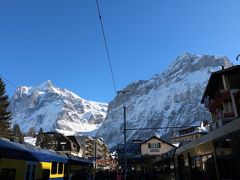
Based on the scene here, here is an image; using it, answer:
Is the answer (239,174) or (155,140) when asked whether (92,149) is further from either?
(239,174)

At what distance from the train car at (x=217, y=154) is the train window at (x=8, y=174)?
7685 mm

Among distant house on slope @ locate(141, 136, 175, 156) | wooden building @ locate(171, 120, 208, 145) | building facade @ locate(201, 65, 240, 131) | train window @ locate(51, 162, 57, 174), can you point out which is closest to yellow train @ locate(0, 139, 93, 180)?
train window @ locate(51, 162, 57, 174)

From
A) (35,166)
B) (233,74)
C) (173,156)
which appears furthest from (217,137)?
(233,74)

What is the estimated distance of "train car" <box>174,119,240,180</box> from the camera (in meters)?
9.20

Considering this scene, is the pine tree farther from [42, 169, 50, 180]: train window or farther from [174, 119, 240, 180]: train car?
[174, 119, 240, 180]: train car

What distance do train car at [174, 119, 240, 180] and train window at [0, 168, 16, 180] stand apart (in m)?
7.68

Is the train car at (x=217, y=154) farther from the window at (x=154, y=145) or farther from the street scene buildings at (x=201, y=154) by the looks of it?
the window at (x=154, y=145)

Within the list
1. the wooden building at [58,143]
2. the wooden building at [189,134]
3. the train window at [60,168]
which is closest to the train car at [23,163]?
the train window at [60,168]

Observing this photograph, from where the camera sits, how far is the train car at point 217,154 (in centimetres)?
920

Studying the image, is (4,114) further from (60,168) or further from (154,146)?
(60,168)

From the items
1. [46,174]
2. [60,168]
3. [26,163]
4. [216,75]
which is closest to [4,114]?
[216,75]

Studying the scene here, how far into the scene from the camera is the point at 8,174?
13.0 meters

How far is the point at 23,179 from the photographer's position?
14.1m

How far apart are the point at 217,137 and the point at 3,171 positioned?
8095 mm
